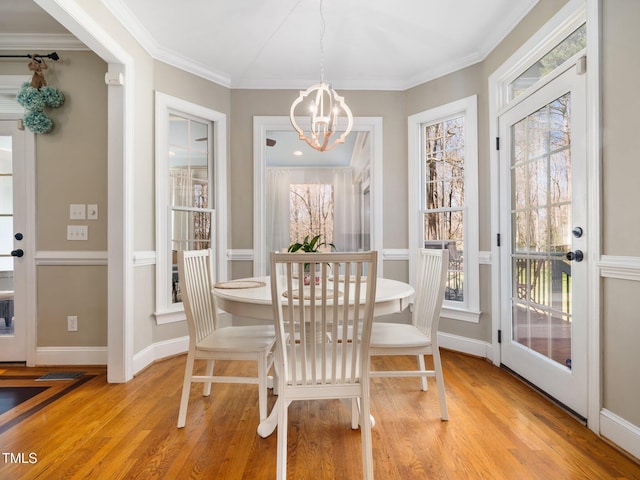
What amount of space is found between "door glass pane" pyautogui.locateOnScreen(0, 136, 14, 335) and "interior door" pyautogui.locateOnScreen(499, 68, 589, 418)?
12.8 feet

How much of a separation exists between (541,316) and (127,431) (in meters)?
2.57

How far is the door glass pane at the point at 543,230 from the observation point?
2.19 m

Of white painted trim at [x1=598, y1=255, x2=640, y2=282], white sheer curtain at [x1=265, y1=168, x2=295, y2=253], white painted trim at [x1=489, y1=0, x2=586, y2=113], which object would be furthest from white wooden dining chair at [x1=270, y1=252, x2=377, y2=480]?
white sheer curtain at [x1=265, y1=168, x2=295, y2=253]

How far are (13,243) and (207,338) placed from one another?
204 cm

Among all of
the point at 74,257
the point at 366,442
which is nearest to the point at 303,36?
the point at 74,257

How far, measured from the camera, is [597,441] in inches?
70.6

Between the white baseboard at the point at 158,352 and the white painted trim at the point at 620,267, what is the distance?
3.04m

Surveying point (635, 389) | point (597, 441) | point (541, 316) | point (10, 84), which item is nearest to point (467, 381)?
point (541, 316)

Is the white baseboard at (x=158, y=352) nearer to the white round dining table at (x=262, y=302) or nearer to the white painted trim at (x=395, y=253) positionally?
the white round dining table at (x=262, y=302)

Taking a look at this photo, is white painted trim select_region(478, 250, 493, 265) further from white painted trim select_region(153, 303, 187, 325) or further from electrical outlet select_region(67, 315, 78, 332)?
electrical outlet select_region(67, 315, 78, 332)

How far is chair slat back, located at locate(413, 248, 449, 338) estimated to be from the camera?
2.03 meters

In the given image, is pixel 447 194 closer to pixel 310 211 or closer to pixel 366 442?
pixel 310 211

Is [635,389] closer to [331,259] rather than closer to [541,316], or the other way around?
[541,316]

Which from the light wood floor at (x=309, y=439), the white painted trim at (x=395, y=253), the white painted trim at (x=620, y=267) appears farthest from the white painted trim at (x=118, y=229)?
the white painted trim at (x=620, y=267)
